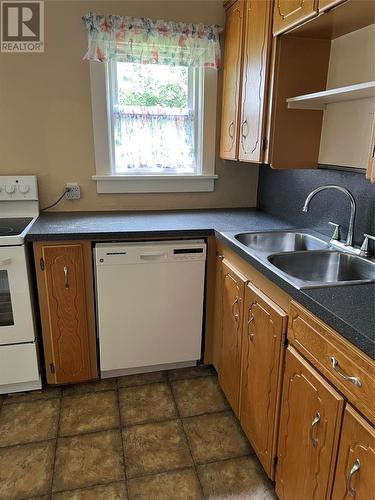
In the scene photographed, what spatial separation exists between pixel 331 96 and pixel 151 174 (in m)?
1.31

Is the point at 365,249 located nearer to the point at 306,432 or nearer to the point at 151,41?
the point at 306,432

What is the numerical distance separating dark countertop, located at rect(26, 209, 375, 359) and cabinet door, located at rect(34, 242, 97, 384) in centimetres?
11

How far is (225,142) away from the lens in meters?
2.52

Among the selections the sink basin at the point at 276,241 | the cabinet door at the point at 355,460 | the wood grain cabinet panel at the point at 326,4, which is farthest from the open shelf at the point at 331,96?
the cabinet door at the point at 355,460

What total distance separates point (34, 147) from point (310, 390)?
7.03 feet

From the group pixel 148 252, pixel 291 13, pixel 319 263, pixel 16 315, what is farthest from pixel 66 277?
pixel 291 13

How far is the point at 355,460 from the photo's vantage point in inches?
38.7

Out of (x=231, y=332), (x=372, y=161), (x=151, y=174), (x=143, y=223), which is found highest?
(x=372, y=161)

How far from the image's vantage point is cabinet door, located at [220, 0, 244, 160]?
2225 millimetres

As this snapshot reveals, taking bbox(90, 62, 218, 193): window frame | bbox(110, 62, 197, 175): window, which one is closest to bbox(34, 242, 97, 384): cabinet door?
bbox(90, 62, 218, 193): window frame

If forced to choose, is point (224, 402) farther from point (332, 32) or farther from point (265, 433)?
point (332, 32)

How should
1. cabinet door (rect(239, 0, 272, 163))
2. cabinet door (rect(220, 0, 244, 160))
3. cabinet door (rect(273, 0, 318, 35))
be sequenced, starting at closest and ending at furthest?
cabinet door (rect(273, 0, 318, 35)) → cabinet door (rect(239, 0, 272, 163)) → cabinet door (rect(220, 0, 244, 160))

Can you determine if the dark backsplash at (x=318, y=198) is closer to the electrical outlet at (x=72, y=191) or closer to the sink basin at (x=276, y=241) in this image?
the sink basin at (x=276, y=241)

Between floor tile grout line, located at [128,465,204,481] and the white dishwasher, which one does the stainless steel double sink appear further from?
floor tile grout line, located at [128,465,204,481]
